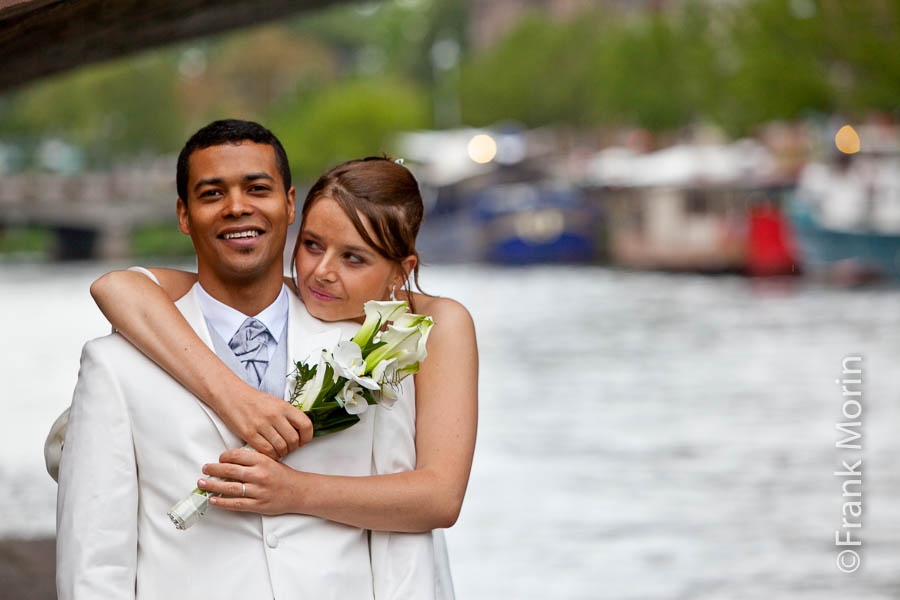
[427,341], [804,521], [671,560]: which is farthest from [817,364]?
[427,341]

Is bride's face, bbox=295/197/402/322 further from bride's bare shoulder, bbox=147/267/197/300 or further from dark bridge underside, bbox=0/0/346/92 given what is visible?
dark bridge underside, bbox=0/0/346/92

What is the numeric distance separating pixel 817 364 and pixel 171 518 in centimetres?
1729

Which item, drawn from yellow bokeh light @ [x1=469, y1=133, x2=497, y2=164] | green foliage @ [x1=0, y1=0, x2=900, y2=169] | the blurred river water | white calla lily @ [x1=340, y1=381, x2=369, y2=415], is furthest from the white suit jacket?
yellow bokeh light @ [x1=469, y1=133, x2=497, y2=164]

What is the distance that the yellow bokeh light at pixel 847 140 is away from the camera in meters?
33.9

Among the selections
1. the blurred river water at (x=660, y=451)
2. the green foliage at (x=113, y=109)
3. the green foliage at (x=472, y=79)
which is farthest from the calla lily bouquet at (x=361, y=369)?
the green foliage at (x=113, y=109)

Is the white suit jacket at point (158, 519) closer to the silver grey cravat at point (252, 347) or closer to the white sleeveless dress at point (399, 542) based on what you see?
the white sleeveless dress at point (399, 542)

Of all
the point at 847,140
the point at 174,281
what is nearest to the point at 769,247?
the point at 847,140

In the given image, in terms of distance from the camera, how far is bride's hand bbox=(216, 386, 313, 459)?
2684mm

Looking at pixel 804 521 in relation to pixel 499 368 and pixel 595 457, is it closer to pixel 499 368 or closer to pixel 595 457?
pixel 595 457

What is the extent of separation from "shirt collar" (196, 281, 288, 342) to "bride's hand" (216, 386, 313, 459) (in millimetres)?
231

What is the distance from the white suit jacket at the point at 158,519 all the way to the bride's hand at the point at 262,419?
0.07 m

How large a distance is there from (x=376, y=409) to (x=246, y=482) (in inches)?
12.8

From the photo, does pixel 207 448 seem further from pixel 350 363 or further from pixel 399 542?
pixel 399 542

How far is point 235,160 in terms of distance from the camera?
2783 mm
